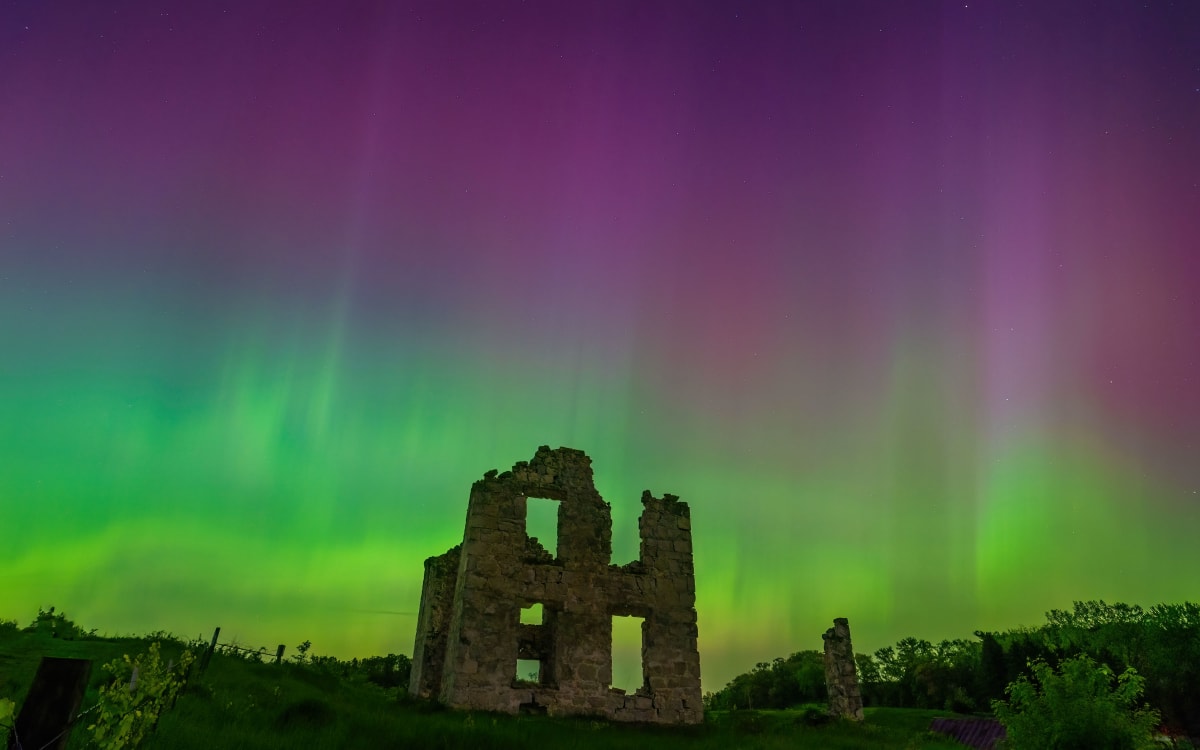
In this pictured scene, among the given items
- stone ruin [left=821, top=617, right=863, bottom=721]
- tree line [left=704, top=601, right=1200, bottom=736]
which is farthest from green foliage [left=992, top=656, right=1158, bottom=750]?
tree line [left=704, top=601, right=1200, bottom=736]

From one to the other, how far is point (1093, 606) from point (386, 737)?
2659 inches

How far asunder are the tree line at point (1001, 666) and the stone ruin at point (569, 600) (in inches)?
979

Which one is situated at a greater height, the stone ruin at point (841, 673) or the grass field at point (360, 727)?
the stone ruin at point (841, 673)

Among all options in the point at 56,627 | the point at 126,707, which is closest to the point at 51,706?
the point at 126,707

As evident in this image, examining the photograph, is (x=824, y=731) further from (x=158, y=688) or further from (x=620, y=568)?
(x=158, y=688)

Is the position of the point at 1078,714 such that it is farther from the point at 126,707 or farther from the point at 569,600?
the point at 126,707

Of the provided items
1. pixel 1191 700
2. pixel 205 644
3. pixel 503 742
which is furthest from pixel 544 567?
pixel 1191 700

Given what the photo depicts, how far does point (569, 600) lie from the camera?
18406 millimetres

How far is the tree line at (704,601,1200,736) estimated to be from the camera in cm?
4359

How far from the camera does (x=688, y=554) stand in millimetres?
20406

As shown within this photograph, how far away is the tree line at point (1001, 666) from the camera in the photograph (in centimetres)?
4359

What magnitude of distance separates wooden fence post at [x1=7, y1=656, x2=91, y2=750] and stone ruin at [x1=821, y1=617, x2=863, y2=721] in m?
28.4

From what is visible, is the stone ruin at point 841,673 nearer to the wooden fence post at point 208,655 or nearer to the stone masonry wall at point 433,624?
the stone masonry wall at point 433,624

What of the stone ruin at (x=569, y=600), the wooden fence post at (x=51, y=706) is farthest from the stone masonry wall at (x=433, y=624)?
the wooden fence post at (x=51, y=706)
